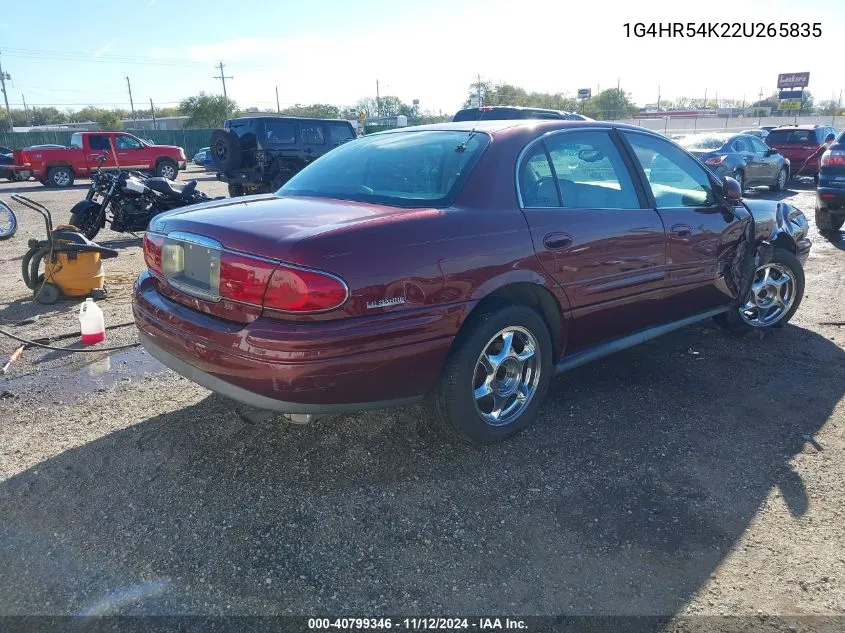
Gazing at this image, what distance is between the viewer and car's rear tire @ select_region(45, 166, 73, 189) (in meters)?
20.9

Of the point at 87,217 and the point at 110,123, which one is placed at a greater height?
the point at 110,123

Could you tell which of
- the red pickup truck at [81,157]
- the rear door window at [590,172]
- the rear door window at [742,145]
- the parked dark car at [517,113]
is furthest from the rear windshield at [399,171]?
the red pickup truck at [81,157]

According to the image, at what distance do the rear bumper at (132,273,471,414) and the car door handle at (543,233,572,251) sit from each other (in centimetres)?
62

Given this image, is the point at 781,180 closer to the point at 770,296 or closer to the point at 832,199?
the point at 832,199

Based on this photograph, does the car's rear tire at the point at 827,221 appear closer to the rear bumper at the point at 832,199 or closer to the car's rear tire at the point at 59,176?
the rear bumper at the point at 832,199

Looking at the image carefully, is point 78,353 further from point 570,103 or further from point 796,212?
point 570,103

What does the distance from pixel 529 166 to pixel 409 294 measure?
43.0 inches

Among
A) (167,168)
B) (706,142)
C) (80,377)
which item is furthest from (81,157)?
(80,377)

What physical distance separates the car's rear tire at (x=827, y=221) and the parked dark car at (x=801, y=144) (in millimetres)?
9483

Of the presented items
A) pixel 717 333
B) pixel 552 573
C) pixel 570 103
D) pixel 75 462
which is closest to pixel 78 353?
pixel 75 462

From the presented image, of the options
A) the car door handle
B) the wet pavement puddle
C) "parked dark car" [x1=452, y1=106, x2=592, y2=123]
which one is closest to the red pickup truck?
"parked dark car" [x1=452, y1=106, x2=592, y2=123]

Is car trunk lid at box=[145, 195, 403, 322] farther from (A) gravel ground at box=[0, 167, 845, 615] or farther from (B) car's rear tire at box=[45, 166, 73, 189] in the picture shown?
(B) car's rear tire at box=[45, 166, 73, 189]

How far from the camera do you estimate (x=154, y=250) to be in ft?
10.7

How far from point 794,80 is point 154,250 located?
267 ft
